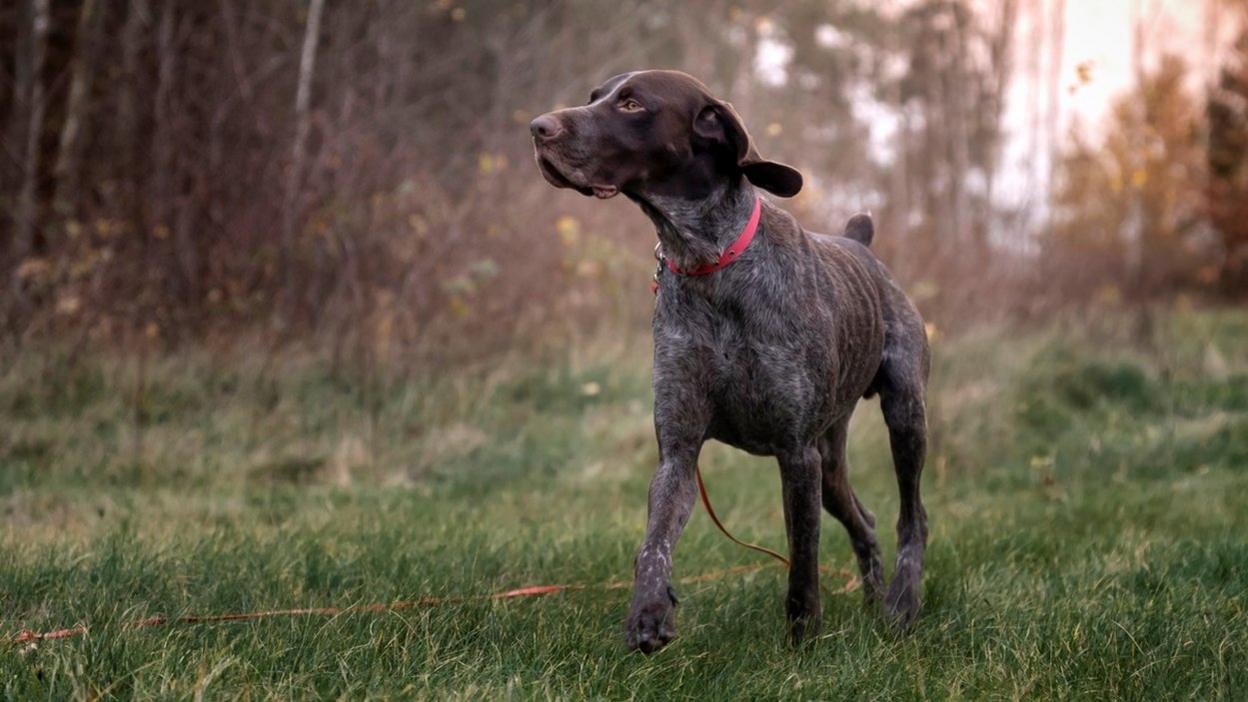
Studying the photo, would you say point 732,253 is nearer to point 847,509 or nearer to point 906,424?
point 906,424

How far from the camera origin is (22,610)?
359cm

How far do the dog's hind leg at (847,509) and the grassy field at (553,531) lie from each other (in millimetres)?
209

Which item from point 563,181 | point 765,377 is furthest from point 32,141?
point 765,377

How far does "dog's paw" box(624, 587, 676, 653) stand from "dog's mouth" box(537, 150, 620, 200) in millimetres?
1165

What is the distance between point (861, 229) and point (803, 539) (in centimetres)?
184

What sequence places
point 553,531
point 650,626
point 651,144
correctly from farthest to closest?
point 553,531 → point 651,144 → point 650,626

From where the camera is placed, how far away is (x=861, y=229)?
5188 mm

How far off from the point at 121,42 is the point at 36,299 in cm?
239

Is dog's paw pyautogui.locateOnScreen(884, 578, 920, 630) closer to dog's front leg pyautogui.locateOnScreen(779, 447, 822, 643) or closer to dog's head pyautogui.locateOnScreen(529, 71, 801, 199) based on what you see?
dog's front leg pyautogui.locateOnScreen(779, 447, 822, 643)

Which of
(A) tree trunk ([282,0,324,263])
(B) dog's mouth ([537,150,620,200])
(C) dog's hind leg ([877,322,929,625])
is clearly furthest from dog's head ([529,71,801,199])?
(A) tree trunk ([282,0,324,263])

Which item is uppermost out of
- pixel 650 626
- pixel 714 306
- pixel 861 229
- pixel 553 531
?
pixel 861 229

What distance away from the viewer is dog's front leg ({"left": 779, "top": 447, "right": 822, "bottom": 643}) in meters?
3.78

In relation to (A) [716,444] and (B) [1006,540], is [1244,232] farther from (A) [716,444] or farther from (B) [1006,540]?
(B) [1006,540]

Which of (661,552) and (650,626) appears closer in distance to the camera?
(650,626)
